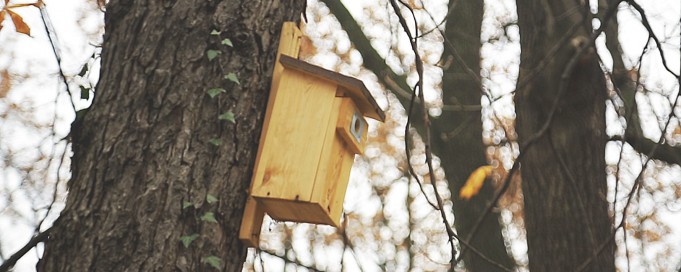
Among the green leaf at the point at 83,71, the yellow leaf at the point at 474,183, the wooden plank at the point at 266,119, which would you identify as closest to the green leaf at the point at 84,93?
the green leaf at the point at 83,71

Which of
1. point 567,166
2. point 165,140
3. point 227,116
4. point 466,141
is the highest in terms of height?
point 466,141

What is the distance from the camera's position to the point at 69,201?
226cm

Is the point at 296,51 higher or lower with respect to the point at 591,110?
lower

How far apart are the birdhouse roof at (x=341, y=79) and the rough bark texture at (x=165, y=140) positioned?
0.08 m

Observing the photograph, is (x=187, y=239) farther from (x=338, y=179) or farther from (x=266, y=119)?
(x=338, y=179)

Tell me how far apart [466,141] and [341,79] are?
2859 mm

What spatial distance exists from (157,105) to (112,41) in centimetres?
26

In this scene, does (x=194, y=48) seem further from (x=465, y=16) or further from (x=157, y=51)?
(x=465, y=16)

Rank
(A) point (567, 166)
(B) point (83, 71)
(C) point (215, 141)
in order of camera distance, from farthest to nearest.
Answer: (A) point (567, 166), (B) point (83, 71), (C) point (215, 141)

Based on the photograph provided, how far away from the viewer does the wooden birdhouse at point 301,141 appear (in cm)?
254

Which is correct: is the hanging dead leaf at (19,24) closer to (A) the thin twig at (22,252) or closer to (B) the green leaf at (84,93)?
(B) the green leaf at (84,93)

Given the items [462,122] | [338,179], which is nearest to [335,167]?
[338,179]

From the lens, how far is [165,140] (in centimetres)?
231

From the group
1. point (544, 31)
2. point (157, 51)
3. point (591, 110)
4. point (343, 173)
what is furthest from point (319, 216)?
point (544, 31)
